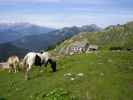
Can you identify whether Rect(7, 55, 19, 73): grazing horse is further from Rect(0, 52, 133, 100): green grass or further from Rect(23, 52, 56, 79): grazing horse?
Rect(0, 52, 133, 100): green grass

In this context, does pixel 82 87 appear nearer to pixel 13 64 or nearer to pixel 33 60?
pixel 33 60

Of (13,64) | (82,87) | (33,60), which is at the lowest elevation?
(13,64)

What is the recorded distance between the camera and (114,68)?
35.7m

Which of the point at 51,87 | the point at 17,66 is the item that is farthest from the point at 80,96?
the point at 17,66

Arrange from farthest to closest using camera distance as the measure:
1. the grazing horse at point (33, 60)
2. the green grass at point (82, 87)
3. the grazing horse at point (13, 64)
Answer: the grazing horse at point (13, 64) < the grazing horse at point (33, 60) < the green grass at point (82, 87)

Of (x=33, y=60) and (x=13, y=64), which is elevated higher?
(x=33, y=60)

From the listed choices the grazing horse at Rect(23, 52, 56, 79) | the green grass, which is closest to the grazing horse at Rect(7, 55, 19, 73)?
the grazing horse at Rect(23, 52, 56, 79)

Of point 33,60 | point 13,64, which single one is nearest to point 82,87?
point 33,60

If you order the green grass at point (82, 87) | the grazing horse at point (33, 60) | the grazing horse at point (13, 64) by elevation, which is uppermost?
the grazing horse at point (33, 60)

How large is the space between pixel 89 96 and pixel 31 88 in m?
7.17

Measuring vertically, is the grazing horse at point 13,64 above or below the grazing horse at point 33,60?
below

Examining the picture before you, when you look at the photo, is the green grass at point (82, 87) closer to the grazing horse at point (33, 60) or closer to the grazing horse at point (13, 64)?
the grazing horse at point (33, 60)

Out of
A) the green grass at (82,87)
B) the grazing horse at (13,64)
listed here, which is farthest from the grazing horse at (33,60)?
the grazing horse at (13,64)

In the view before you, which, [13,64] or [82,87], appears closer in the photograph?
[82,87]
